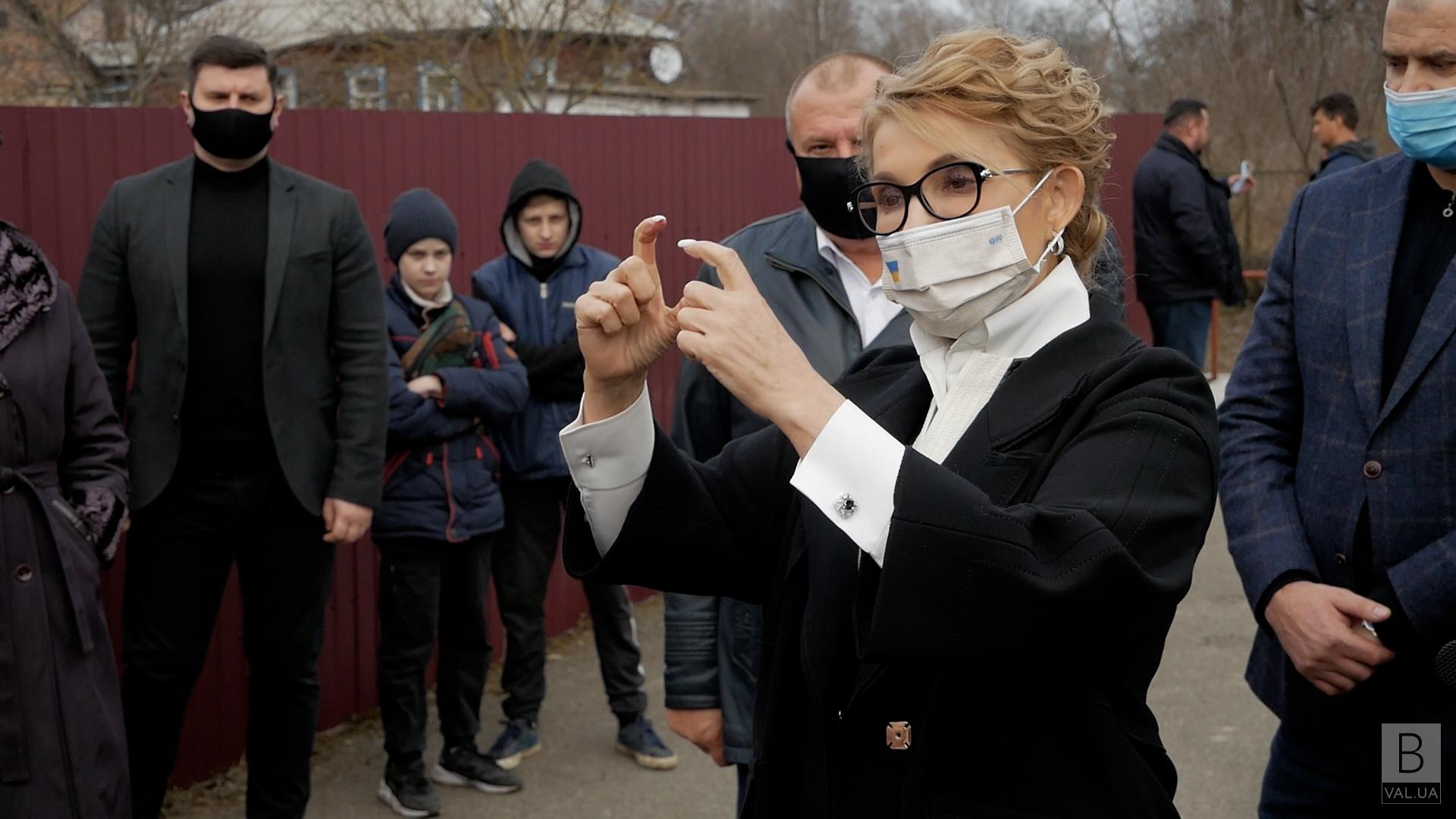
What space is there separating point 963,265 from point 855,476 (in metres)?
0.44

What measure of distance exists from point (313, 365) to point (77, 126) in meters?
1.13

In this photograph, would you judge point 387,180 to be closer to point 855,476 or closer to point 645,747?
point 645,747

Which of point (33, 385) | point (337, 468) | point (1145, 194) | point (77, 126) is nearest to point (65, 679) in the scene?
point (33, 385)

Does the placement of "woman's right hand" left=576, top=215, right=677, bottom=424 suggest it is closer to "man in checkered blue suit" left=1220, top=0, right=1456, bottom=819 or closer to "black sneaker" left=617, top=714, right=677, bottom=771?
"man in checkered blue suit" left=1220, top=0, right=1456, bottom=819

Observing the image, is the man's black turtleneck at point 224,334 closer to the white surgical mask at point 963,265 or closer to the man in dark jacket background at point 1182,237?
the white surgical mask at point 963,265

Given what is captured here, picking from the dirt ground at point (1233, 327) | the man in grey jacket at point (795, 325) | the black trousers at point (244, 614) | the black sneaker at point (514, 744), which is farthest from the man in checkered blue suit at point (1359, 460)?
the dirt ground at point (1233, 327)

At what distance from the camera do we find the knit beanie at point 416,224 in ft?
18.6

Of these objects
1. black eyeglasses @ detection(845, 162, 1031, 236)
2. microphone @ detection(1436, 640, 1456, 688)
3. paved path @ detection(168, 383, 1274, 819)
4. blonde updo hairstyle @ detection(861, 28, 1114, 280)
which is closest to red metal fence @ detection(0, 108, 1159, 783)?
paved path @ detection(168, 383, 1274, 819)

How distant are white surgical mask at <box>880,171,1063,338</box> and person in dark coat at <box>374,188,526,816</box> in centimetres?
344

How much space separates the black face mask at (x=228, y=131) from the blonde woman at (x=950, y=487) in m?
2.91

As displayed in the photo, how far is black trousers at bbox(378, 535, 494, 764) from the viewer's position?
551cm

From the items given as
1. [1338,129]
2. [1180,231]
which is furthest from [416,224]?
[1338,129]

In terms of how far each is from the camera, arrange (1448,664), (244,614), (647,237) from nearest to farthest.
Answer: (647,237)
(1448,664)
(244,614)

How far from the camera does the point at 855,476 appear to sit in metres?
1.96
